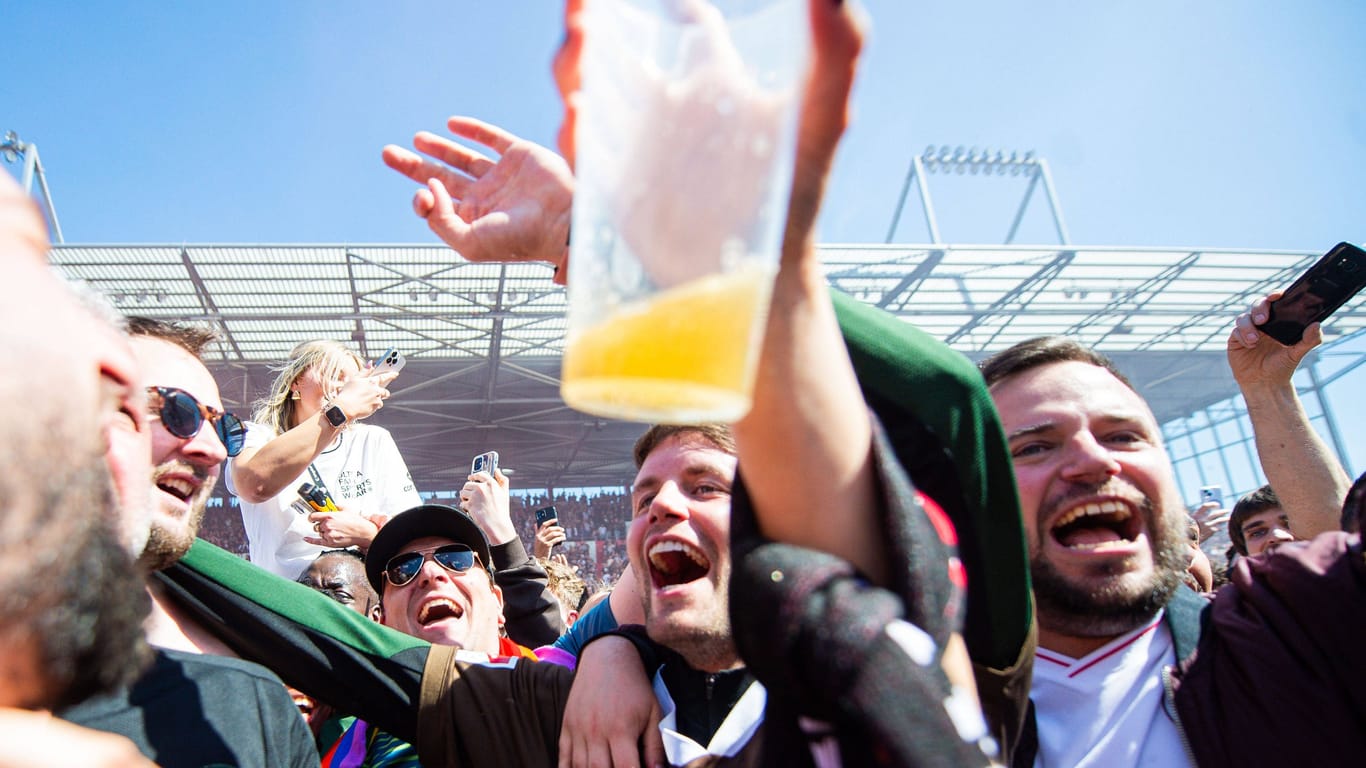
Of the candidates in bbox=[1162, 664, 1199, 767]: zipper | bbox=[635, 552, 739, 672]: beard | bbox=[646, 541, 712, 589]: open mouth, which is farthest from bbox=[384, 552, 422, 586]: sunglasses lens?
bbox=[1162, 664, 1199, 767]: zipper

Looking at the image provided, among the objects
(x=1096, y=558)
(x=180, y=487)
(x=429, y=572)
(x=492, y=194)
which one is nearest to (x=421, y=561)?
(x=429, y=572)

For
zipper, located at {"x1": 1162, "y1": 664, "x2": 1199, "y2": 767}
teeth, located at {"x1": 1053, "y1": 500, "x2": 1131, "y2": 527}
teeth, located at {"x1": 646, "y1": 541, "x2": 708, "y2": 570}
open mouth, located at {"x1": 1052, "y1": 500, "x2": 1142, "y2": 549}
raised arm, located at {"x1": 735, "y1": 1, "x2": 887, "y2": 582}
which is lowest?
teeth, located at {"x1": 646, "y1": 541, "x2": 708, "y2": 570}

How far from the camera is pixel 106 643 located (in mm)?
755

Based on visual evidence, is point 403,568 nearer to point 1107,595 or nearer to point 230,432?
point 230,432

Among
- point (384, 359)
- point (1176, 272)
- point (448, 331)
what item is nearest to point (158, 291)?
point (448, 331)

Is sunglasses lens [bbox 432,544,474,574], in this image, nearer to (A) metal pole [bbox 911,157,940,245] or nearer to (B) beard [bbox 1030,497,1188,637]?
(B) beard [bbox 1030,497,1188,637]

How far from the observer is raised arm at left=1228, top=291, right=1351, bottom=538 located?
222 cm

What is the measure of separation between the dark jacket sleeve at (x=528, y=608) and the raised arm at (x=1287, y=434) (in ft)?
9.12

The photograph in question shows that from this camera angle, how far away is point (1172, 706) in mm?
1353

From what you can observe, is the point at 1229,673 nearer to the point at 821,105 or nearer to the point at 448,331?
the point at 821,105

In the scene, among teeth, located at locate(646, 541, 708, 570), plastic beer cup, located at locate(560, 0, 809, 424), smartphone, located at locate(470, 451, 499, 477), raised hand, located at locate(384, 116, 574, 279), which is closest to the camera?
plastic beer cup, located at locate(560, 0, 809, 424)

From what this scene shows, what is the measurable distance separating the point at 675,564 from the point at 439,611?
108cm

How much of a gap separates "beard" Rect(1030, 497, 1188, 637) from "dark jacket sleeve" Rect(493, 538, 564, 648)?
7.79 ft

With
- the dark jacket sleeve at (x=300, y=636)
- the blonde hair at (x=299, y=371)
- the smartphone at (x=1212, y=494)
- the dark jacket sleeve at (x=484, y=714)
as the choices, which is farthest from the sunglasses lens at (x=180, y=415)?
the smartphone at (x=1212, y=494)
